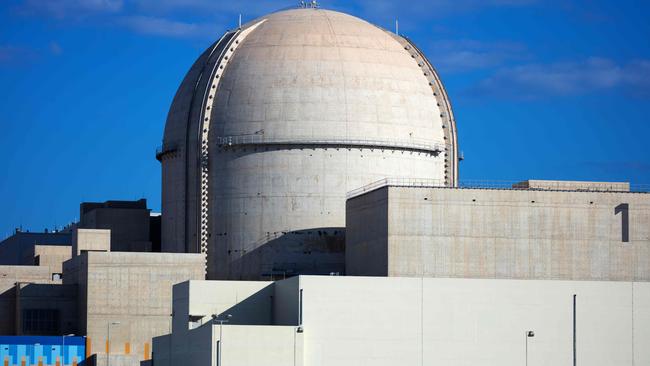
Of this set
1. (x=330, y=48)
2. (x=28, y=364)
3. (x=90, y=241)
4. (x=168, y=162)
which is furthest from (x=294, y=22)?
(x=28, y=364)

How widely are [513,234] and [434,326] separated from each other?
873 centimetres

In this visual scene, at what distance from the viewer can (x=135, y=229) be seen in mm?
113750

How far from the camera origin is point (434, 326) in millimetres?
82938

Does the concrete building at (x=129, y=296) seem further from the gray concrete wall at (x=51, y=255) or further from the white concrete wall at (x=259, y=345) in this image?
the white concrete wall at (x=259, y=345)

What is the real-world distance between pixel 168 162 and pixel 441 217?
24127mm

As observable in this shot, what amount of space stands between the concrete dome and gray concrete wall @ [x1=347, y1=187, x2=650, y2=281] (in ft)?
29.1

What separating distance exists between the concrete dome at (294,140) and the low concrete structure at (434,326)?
1255 cm

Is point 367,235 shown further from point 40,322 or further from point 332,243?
point 40,322

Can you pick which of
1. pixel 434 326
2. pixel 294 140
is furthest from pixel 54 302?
pixel 434 326

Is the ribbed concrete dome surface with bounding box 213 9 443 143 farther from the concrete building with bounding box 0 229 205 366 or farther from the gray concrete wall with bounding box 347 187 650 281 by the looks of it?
the gray concrete wall with bounding box 347 187 650 281

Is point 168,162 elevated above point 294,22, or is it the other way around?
point 294,22

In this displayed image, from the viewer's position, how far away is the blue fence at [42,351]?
96.9 metres

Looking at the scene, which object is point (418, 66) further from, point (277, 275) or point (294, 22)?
point (277, 275)

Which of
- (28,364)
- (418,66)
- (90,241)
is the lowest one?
(28,364)
